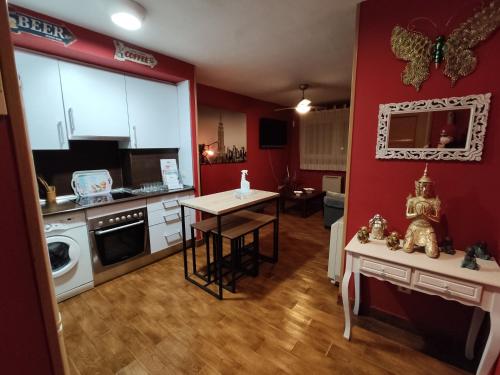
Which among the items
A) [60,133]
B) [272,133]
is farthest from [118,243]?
[272,133]

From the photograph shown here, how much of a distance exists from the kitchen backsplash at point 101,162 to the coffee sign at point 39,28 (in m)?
1.06

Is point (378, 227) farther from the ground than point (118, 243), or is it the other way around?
point (378, 227)

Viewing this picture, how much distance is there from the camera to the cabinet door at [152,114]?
258cm

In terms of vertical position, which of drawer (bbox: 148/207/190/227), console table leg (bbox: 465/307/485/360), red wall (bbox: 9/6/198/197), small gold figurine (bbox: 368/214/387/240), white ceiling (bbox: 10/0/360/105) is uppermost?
white ceiling (bbox: 10/0/360/105)

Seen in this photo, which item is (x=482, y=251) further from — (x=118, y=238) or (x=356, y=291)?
(x=118, y=238)

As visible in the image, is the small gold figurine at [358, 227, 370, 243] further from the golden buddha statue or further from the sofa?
the sofa

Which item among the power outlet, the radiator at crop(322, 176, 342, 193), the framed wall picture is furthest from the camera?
the radiator at crop(322, 176, 342, 193)

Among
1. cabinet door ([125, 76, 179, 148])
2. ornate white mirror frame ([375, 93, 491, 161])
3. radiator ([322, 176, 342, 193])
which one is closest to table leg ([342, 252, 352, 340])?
ornate white mirror frame ([375, 93, 491, 161])

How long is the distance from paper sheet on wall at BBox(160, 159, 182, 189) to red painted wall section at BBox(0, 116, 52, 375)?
8.01ft

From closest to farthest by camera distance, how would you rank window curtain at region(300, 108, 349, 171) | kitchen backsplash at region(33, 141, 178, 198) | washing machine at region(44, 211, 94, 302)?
washing machine at region(44, 211, 94, 302)
kitchen backsplash at region(33, 141, 178, 198)
window curtain at region(300, 108, 349, 171)

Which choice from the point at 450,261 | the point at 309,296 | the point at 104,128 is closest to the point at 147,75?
the point at 104,128

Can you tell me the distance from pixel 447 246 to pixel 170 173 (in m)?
2.88

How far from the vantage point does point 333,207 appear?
3721 mm

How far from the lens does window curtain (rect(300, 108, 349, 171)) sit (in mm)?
5090
